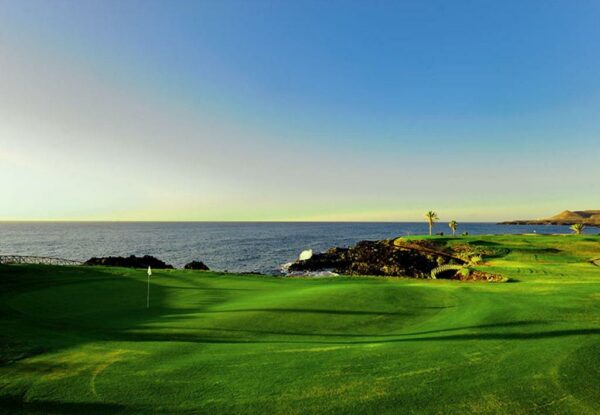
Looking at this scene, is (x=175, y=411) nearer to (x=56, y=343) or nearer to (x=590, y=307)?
(x=56, y=343)

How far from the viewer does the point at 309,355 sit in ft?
30.9

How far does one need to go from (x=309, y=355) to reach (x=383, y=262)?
6163 cm

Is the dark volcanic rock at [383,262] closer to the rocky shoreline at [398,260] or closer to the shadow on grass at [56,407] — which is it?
the rocky shoreline at [398,260]

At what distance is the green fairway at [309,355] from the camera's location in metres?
6.83

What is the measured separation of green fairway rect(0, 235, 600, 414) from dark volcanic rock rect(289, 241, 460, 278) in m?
41.7

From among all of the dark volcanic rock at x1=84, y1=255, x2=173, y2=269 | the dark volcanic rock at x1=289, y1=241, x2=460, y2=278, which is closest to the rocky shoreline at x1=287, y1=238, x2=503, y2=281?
the dark volcanic rock at x1=289, y1=241, x2=460, y2=278

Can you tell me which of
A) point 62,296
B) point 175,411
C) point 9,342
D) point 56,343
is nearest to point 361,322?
point 175,411

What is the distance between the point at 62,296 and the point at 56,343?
1249cm

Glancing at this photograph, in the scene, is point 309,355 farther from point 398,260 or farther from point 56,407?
point 398,260

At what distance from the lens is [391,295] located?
20.0 m

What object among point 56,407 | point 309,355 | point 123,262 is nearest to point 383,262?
point 123,262

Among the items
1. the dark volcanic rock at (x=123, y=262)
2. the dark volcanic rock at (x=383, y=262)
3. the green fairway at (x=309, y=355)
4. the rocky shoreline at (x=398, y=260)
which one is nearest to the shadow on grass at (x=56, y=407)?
the green fairway at (x=309, y=355)

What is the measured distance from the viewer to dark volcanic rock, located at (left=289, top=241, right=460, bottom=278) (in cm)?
6122

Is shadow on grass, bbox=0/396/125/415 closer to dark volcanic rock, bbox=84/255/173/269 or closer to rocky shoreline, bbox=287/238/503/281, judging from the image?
rocky shoreline, bbox=287/238/503/281
